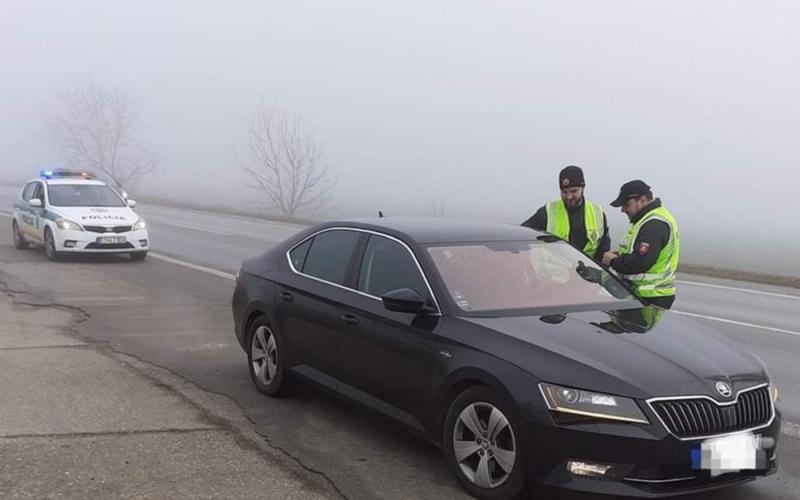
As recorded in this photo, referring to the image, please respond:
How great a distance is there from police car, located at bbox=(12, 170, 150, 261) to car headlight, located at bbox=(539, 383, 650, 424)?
11935mm

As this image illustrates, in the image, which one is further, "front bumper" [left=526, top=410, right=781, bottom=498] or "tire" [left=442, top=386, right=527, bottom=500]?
"tire" [left=442, top=386, right=527, bottom=500]

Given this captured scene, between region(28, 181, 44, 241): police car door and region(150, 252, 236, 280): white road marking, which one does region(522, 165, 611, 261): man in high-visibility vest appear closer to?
region(150, 252, 236, 280): white road marking

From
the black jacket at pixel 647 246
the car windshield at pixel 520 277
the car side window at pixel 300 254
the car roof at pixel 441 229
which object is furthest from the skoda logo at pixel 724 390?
the car side window at pixel 300 254

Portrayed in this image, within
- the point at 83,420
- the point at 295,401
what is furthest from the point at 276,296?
the point at 83,420

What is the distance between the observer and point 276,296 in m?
5.79

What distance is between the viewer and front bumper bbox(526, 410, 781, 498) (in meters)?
3.56

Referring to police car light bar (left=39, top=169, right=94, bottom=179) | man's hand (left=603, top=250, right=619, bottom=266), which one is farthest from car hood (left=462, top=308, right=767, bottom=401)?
police car light bar (left=39, top=169, right=94, bottom=179)

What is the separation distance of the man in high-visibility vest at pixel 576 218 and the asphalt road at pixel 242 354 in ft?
6.42

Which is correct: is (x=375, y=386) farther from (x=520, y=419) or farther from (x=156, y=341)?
(x=156, y=341)

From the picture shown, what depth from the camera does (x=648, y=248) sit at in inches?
222

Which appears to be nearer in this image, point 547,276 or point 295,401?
point 547,276

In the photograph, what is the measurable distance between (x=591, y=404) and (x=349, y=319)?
1.84 metres

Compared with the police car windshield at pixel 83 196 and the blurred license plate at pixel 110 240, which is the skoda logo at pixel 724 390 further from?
the police car windshield at pixel 83 196

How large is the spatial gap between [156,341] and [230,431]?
3025 millimetres
